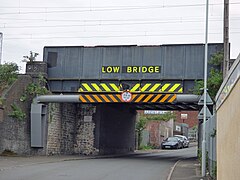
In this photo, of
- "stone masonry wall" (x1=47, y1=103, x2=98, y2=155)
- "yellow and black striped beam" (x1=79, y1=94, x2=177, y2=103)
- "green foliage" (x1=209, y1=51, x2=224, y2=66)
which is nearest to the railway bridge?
"yellow and black striped beam" (x1=79, y1=94, x2=177, y2=103)

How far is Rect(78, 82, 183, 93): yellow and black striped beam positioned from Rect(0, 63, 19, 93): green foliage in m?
4.11

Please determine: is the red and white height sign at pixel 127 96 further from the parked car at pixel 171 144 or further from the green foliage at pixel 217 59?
the parked car at pixel 171 144

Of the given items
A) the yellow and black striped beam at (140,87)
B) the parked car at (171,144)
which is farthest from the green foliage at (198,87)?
the parked car at (171,144)

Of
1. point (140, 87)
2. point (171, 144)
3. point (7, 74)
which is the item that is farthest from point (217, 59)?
point (171, 144)

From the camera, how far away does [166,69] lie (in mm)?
25922

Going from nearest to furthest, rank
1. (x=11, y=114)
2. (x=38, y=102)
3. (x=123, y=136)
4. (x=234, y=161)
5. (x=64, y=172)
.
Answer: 1. (x=234, y=161)
2. (x=64, y=172)
3. (x=11, y=114)
4. (x=38, y=102)
5. (x=123, y=136)

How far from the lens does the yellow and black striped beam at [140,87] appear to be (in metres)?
25.8

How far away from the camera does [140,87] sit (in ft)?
85.7

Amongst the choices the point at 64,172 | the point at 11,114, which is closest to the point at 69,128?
the point at 11,114

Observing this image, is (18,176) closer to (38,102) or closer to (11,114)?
(11,114)

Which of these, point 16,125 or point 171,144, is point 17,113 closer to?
point 16,125

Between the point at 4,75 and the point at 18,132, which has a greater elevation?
the point at 4,75

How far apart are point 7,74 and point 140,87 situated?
7.77m

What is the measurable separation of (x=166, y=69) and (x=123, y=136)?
12410 millimetres
